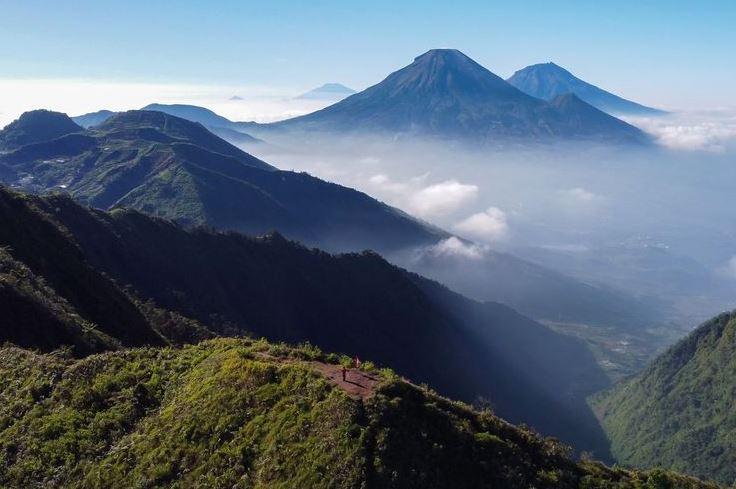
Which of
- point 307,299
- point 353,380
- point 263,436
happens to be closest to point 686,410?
point 307,299

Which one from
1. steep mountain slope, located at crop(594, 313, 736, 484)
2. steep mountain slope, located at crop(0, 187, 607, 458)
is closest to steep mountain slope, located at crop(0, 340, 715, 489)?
steep mountain slope, located at crop(0, 187, 607, 458)

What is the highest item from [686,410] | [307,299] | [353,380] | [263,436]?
[353,380]

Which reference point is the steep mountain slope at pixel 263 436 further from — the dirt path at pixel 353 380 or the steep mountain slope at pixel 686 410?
the steep mountain slope at pixel 686 410

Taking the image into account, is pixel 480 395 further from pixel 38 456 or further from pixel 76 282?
pixel 38 456

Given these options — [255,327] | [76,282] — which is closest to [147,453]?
[76,282]

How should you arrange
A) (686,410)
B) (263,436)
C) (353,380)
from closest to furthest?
1. (263,436)
2. (353,380)
3. (686,410)

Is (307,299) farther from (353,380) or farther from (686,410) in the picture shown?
(686,410)
